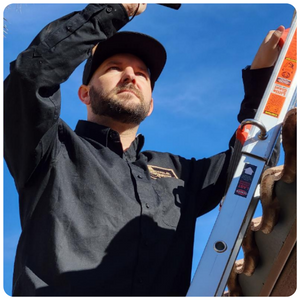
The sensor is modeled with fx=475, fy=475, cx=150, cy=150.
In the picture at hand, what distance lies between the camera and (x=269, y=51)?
10.9 feet

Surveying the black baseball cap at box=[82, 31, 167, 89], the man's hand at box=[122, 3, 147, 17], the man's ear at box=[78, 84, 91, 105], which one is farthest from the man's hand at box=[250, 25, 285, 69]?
the man's ear at box=[78, 84, 91, 105]

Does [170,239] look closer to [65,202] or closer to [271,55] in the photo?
[65,202]

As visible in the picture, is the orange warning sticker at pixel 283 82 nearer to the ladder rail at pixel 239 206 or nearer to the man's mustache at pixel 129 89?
the ladder rail at pixel 239 206

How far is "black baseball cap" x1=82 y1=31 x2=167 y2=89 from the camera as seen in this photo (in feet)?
13.3

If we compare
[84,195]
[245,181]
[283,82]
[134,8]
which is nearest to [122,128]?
[84,195]

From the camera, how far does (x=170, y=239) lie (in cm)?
312

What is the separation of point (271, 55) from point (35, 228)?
1.98 meters

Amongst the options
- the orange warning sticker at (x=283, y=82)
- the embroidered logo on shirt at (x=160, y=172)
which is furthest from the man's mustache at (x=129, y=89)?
the orange warning sticker at (x=283, y=82)

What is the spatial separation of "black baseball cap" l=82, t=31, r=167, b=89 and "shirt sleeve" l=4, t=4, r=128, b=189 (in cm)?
106

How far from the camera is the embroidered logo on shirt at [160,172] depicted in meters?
3.51

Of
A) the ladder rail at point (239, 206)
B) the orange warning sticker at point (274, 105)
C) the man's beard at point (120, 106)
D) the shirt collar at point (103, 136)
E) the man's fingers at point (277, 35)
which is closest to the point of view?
the ladder rail at point (239, 206)

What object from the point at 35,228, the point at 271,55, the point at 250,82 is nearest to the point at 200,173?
the point at 250,82

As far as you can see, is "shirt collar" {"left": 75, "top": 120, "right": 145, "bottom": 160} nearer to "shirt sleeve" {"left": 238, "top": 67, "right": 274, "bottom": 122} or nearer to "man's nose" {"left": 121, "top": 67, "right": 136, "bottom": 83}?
"man's nose" {"left": 121, "top": 67, "right": 136, "bottom": 83}

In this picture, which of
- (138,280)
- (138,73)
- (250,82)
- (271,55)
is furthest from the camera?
(138,73)
